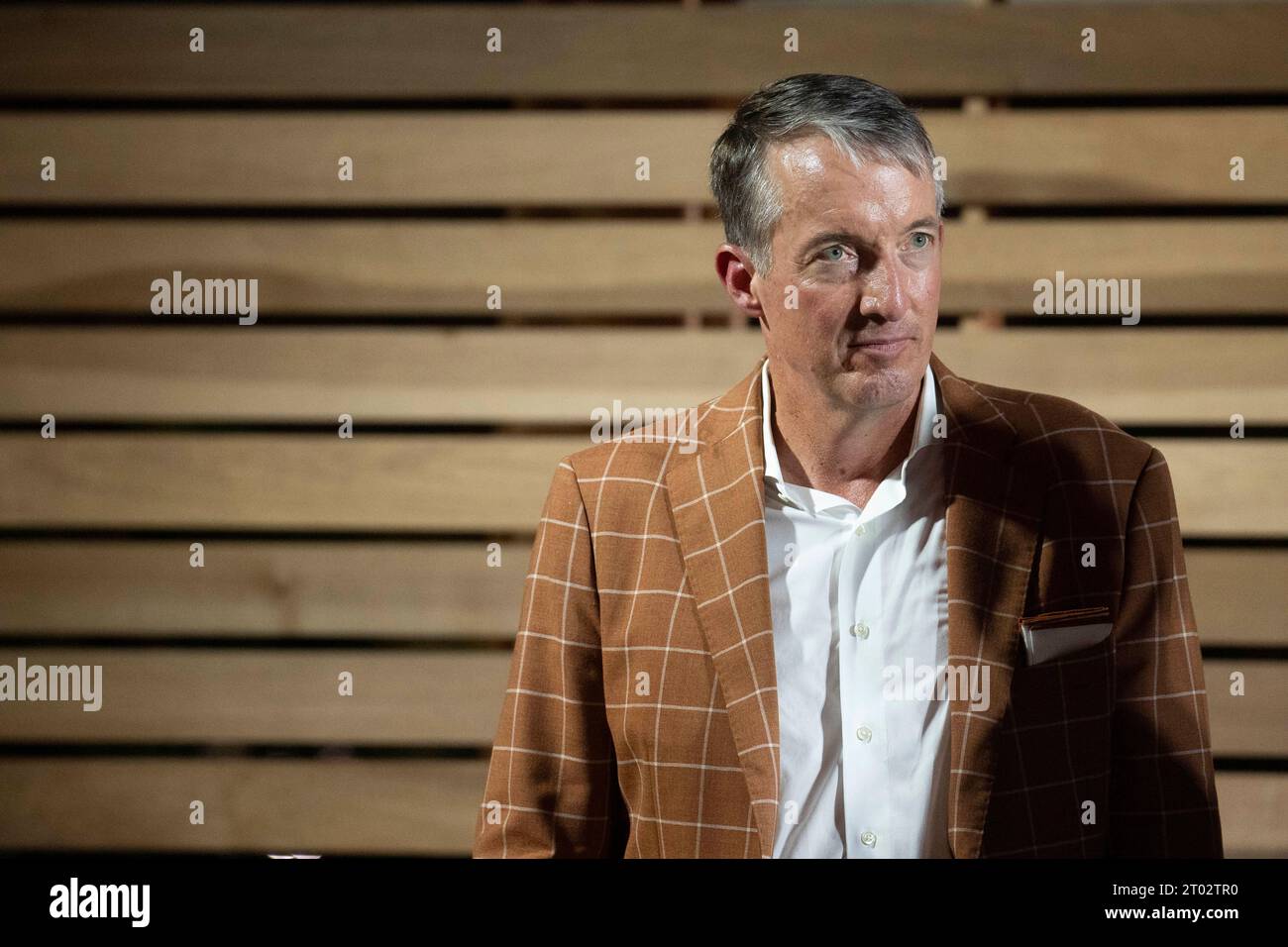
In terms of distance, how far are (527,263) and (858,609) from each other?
1.52 metres

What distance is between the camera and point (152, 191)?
2.73 m

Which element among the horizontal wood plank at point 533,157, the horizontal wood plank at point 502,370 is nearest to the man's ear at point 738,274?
the horizontal wood plank at point 502,370

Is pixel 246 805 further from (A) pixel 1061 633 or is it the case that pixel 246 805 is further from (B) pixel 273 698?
(A) pixel 1061 633

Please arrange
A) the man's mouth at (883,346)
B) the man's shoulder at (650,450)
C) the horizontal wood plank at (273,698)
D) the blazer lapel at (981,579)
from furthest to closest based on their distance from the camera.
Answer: the horizontal wood plank at (273,698) < the man's shoulder at (650,450) < the man's mouth at (883,346) < the blazer lapel at (981,579)

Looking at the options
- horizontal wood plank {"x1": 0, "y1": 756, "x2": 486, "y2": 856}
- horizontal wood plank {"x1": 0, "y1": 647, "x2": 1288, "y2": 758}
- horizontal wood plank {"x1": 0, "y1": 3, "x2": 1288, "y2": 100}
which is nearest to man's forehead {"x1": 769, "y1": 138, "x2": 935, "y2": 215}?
horizontal wood plank {"x1": 0, "y1": 3, "x2": 1288, "y2": 100}

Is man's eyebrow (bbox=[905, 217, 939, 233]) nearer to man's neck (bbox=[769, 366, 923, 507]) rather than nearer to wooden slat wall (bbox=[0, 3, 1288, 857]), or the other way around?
man's neck (bbox=[769, 366, 923, 507])

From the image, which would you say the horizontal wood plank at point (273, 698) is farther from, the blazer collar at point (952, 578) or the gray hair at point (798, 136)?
the gray hair at point (798, 136)

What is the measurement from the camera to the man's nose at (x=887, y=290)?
1.48m

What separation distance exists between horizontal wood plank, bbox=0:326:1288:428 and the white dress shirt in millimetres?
1068

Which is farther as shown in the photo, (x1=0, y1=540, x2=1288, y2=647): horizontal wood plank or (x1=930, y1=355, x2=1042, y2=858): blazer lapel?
(x1=0, y1=540, x2=1288, y2=647): horizontal wood plank

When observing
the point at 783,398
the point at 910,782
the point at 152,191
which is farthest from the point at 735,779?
the point at 152,191

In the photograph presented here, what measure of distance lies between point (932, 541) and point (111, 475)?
2.24 m

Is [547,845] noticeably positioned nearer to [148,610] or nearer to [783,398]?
[783,398]

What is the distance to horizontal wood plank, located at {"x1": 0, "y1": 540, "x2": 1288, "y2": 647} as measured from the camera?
8.69ft
